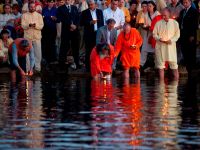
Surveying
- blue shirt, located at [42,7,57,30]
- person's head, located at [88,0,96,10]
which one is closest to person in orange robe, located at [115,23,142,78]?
person's head, located at [88,0,96,10]

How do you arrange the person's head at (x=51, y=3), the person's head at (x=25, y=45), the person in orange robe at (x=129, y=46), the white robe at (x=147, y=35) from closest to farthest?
the person in orange robe at (x=129, y=46)
the person's head at (x=25, y=45)
the white robe at (x=147, y=35)
the person's head at (x=51, y=3)

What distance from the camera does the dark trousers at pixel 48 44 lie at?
119ft

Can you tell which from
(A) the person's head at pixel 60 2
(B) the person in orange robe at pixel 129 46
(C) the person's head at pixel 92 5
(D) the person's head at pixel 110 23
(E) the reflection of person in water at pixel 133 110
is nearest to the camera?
(E) the reflection of person in water at pixel 133 110

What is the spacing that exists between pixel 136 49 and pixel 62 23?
10.1ft

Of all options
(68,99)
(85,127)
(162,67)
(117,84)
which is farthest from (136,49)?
(85,127)

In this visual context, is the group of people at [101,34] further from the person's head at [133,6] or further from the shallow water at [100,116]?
the shallow water at [100,116]

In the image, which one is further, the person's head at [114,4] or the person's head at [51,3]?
the person's head at [51,3]

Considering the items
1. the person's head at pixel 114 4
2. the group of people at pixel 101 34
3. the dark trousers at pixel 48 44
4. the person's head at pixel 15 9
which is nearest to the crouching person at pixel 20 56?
the group of people at pixel 101 34

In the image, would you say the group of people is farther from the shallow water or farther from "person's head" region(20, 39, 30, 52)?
the shallow water

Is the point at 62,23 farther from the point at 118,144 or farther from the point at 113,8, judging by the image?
the point at 118,144

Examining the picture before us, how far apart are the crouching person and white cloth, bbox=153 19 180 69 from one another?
374 centimetres

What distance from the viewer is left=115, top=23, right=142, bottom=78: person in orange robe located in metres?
33.0

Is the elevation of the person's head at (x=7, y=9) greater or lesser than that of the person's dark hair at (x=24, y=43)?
greater

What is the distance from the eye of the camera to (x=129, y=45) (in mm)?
33250
